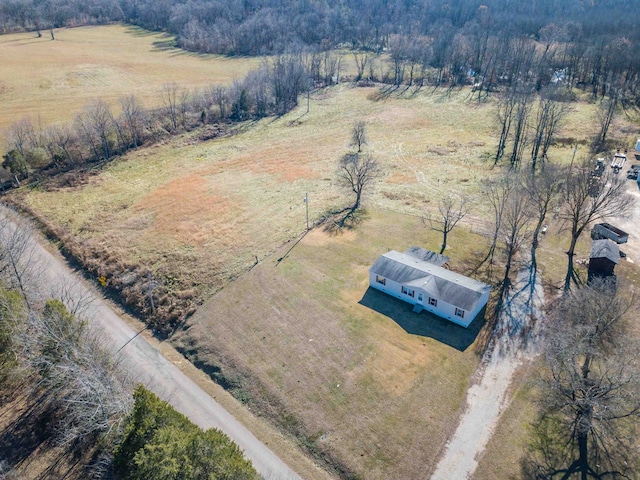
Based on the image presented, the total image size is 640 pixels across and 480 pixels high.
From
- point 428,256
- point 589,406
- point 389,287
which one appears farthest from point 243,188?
point 589,406

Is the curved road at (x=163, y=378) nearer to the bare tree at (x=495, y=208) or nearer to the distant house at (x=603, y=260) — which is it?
the bare tree at (x=495, y=208)

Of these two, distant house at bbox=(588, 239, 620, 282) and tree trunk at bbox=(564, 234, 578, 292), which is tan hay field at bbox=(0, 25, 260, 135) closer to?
tree trunk at bbox=(564, 234, 578, 292)

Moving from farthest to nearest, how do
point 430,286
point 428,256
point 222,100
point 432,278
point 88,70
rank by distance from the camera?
point 88,70, point 222,100, point 428,256, point 432,278, point 430,286

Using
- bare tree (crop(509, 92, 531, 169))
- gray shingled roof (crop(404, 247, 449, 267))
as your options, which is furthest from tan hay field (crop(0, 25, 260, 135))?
gray shingled roof (crop(404, 247, 449, 267))

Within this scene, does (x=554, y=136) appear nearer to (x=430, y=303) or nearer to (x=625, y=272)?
(x=625, y=272)

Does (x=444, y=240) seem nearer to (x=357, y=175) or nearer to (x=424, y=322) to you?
(x=424, y=322)

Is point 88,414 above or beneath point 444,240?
above

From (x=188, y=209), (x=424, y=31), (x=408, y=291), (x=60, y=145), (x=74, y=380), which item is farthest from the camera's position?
(x=424, y=31)

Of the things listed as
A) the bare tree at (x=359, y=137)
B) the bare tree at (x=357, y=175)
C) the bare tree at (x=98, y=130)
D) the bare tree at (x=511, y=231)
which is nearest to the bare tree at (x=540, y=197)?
the bare tree at (x=511, y=231)
